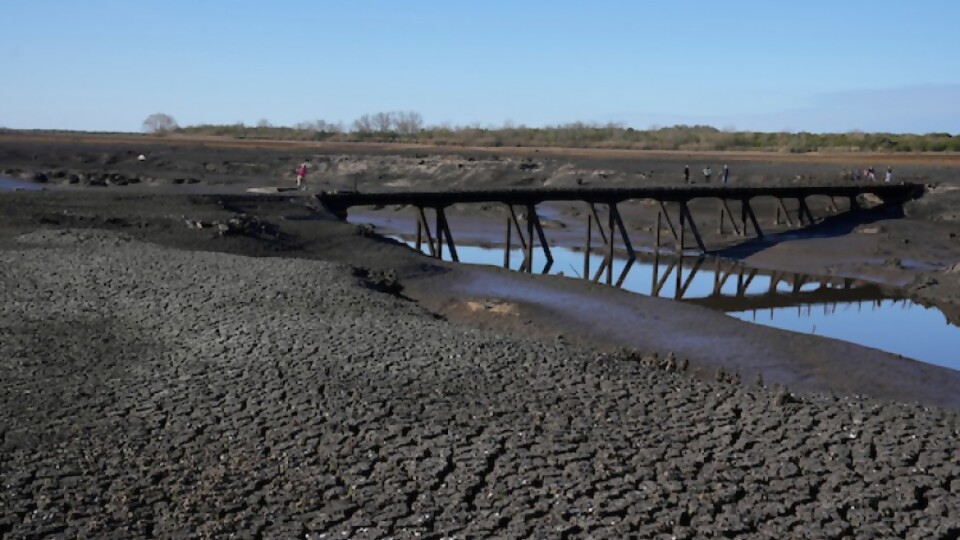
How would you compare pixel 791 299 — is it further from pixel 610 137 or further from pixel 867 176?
pixel 610 137

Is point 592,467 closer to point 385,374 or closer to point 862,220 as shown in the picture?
point 385,374

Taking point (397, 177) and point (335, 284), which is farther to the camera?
point (397, 177)

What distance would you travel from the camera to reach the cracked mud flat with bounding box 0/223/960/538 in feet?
29.6

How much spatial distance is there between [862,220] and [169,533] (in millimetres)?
39046

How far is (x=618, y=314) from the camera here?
855 inches

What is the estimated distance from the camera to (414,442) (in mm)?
10961

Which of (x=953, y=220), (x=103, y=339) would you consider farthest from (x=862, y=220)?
(x=103, y=339)

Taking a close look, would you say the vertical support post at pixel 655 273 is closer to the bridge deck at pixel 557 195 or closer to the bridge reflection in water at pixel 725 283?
the bridge reflection in water at pixel 725 283

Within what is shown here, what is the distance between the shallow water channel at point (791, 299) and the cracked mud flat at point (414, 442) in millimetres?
10910

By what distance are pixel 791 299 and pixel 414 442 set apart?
20.9 meters

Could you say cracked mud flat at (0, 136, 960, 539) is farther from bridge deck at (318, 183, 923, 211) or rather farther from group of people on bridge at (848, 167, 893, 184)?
group of people on bridge at (848, 167, 893, 184)

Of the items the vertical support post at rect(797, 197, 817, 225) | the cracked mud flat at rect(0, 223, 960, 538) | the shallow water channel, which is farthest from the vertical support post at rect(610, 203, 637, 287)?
the cracked mud flat at rect(0, 223, 960, 538)

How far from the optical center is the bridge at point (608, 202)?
33.2 m

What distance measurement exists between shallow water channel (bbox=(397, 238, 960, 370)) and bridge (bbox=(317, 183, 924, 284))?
3.37ft
